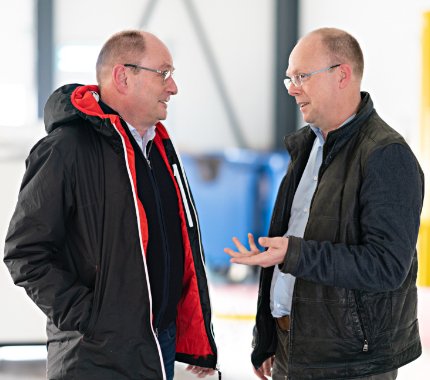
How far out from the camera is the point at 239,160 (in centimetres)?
823

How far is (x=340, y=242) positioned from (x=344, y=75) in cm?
54

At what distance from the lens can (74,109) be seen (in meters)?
2.36

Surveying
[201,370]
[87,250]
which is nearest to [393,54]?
[201,370]

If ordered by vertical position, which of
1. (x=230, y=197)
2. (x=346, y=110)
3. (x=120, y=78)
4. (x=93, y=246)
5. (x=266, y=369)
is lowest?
(x=230, y=197)

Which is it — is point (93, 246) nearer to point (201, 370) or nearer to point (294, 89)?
point (201, 370)

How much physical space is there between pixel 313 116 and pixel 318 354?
29.1 inches

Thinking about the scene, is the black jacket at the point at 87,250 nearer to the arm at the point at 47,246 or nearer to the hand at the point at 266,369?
the arm at the point at 47,246

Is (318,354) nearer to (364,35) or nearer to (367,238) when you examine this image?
(367,238)

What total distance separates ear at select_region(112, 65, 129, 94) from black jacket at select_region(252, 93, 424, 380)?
0.67 m

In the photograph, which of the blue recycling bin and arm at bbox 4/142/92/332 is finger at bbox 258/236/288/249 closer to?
arm at bbox 4/142/92/332

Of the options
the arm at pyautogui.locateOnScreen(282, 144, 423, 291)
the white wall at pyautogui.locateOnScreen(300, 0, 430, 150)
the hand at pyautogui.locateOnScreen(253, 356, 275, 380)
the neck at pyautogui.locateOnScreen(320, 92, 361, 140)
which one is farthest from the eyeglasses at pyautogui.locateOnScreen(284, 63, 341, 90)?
the white wall at pyautogui.locateOnScreen(300, 0, 430, 150)

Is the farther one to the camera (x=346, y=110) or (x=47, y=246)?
(x=346, y=110)

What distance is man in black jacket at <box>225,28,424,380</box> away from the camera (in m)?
2.24

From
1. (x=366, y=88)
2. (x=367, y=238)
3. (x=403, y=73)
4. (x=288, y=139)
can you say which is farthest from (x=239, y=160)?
(x=367, y=238)
